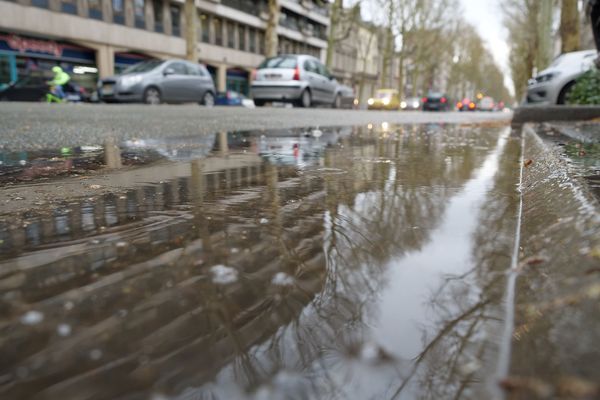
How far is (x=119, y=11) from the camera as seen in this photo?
88.2 feet

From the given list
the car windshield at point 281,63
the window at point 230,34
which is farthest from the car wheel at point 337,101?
the window at point 230,34

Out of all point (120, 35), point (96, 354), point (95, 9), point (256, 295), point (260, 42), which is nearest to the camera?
point (96, 354)

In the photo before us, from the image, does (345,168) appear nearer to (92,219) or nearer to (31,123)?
(92,219)

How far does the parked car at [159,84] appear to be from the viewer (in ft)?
42.6

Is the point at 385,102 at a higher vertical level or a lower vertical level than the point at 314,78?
lower

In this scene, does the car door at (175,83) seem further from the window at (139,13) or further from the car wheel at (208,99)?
the window at (139,13)

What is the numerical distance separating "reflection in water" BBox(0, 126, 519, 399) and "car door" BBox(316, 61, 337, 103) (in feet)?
45.7

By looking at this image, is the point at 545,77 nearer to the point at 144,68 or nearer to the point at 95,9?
the point at 144,68

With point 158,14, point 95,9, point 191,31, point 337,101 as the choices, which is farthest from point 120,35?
point 337,101

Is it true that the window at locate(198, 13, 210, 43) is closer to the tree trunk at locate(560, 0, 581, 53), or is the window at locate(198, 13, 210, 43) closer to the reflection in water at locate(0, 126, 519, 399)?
the tree trunk at locate(560, 0, 581, 53)

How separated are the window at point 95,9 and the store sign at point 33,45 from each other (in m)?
2.60

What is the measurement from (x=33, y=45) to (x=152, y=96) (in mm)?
13331

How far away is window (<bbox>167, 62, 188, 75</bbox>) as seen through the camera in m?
14.1

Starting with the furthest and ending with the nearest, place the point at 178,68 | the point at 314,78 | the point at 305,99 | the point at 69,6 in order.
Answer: the point at 69,6 < the point at 314,78 < the point at 305,99 < the point at 178,68
